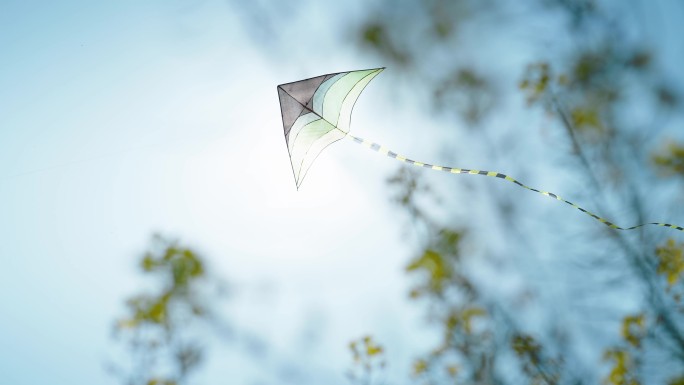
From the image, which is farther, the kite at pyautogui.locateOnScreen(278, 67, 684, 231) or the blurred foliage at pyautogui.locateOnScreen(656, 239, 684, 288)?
the kite at pyautogui.locateOnScreen(278, 67, 684, 231)

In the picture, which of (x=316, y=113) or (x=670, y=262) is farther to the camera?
(x=316, y=113)

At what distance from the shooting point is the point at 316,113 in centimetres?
480

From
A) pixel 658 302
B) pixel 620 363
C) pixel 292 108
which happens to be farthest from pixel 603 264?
pixel 292 108

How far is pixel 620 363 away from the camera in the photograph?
150 inches

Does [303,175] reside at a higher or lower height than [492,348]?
higher

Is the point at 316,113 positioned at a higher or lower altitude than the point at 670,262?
higher

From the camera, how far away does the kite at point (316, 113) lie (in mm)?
4539

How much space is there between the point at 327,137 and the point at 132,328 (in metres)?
2.80

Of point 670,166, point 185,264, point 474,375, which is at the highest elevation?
point 670,166

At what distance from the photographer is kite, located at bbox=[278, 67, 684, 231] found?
4539 millimetres

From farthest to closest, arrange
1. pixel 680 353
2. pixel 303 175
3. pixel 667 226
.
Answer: pixel 303 175
pixel 667 226
pixel 680 353

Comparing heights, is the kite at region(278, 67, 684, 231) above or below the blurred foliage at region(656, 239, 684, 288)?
above

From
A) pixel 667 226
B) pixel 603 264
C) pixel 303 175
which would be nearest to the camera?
pixel 667 226

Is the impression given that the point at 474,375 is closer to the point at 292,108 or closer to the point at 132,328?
the point at 292,108
